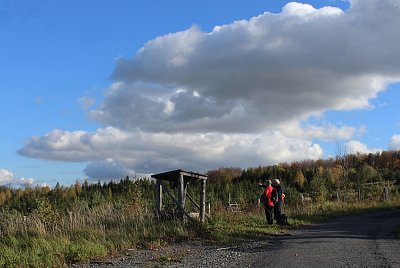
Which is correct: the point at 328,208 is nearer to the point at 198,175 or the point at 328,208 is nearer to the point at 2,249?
the point at 198,175

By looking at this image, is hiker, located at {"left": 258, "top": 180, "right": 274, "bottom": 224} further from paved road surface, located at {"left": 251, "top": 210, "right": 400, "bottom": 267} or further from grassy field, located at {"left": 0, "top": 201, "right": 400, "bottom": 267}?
paved road surface, located at {"left": 251, "top": 210, "right": 400, "bottom": 267}

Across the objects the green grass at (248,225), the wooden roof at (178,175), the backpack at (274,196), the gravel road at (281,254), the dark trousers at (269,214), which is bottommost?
the gravel road at (281,254)

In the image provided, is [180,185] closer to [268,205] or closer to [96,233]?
[268,205]

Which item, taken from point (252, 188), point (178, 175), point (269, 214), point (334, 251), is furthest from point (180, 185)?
point (252, 188)

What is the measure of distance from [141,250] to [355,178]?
4182 cm

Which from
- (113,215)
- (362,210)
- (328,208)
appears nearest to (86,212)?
(113,215)

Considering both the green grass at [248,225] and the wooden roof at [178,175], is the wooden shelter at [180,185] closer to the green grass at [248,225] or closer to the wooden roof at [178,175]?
the wooden roof at [178,175]

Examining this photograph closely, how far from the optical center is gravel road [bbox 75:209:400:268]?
1029 centimetres

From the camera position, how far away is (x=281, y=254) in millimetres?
11336

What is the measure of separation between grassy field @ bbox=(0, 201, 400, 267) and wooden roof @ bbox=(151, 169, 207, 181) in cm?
156

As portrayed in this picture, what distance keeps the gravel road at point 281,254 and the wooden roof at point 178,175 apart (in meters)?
4.13

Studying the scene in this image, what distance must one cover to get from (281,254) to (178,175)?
282 inches

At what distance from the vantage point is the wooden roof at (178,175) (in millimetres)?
17750

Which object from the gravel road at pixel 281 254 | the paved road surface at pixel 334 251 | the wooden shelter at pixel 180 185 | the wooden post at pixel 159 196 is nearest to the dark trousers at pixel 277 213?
the paved road surface at pixel 334 251
